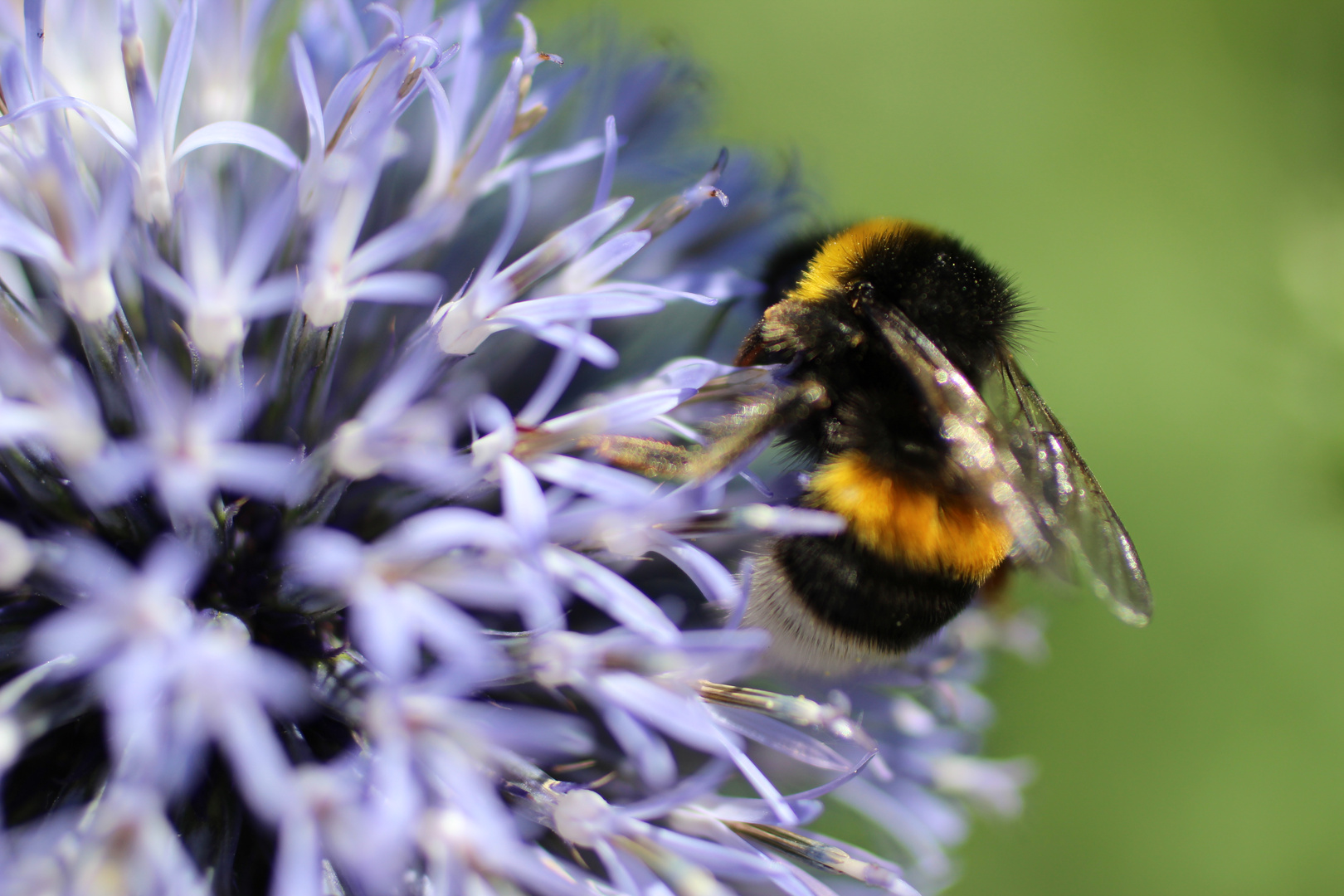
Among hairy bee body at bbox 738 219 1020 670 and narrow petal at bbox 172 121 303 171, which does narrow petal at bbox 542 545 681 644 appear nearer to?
hairy bee body at bbox 738 219 1020 670

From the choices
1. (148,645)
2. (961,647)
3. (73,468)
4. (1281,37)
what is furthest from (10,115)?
(1281,37)

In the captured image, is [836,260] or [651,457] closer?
[651,457]

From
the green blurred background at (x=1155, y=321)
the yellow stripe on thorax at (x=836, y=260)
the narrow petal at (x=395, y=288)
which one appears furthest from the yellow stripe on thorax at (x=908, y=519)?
the green blurred background at (x=1155, y=321)

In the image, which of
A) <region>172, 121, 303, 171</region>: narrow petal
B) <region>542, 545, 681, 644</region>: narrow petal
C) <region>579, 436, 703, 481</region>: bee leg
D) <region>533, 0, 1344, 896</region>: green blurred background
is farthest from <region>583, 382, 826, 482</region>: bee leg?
<region>533, 0, 1344, 896</region>: green blurred background

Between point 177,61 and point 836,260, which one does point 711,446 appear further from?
point 177,61

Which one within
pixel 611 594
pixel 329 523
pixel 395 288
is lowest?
pixel 329 523

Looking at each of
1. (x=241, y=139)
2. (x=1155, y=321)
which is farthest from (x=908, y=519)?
(x=1155, y=321)
